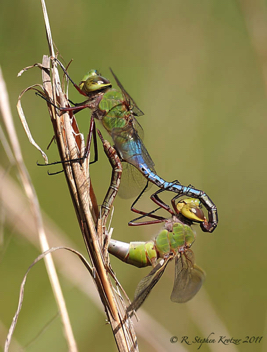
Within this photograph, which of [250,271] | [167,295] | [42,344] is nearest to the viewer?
[42,344]

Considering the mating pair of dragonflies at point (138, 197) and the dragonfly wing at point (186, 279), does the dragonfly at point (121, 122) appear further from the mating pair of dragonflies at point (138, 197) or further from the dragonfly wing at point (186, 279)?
the dragonfly wing at point (186, 279)

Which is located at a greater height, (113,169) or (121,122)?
(121,122)

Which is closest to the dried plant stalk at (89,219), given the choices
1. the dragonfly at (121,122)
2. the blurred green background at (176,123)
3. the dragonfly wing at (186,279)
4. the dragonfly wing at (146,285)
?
the dragonfly wing at (146,285)

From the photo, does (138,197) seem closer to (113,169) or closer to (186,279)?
(113,169)

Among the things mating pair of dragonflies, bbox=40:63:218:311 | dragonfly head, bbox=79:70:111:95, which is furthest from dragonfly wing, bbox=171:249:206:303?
dragonfly head, bbox=79:70:111:95

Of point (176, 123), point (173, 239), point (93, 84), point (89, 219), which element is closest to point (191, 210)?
point (173, 239)

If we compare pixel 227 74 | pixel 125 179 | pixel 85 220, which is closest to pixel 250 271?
pixel 125 179

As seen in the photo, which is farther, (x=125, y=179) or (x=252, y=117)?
(x=252, y=117)

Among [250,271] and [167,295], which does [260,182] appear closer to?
[250,271]
